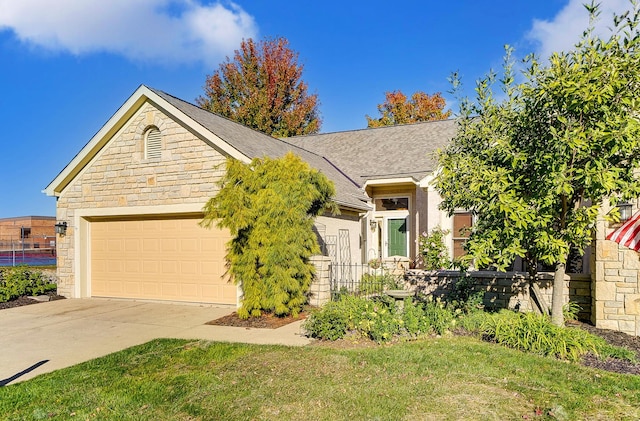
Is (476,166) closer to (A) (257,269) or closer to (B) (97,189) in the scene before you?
(A) (257,269)

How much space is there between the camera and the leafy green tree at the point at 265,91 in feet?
97.9

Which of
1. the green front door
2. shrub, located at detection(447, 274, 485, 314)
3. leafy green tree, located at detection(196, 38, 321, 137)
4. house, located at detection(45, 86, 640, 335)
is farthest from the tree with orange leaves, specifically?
shrub, located at detection(447, 274, 485, 314)

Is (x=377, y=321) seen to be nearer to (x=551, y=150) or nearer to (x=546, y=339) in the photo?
(x=546, y=339)

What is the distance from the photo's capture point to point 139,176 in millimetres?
12109

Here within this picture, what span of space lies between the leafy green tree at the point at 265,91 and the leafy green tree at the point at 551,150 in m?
23.4

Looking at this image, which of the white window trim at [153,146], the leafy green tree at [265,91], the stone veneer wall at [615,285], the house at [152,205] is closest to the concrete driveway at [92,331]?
the house at [152,205]

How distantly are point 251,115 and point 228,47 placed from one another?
535 cm

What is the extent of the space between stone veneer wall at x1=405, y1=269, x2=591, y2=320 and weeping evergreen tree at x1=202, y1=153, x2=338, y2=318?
9.51ft

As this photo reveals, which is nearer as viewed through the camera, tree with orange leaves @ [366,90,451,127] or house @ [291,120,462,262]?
house @ [291,120,462,262]

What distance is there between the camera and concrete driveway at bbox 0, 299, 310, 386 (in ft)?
21.7

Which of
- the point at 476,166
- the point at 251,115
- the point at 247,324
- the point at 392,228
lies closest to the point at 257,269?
the point at 247,324

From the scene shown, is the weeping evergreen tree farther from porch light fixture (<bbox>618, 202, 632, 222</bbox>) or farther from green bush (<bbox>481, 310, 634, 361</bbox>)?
porch light fixture (<bbox>618, 202, 632, 222</bbox>)

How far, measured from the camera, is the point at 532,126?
7.00 m

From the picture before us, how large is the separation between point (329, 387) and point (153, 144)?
928cm
